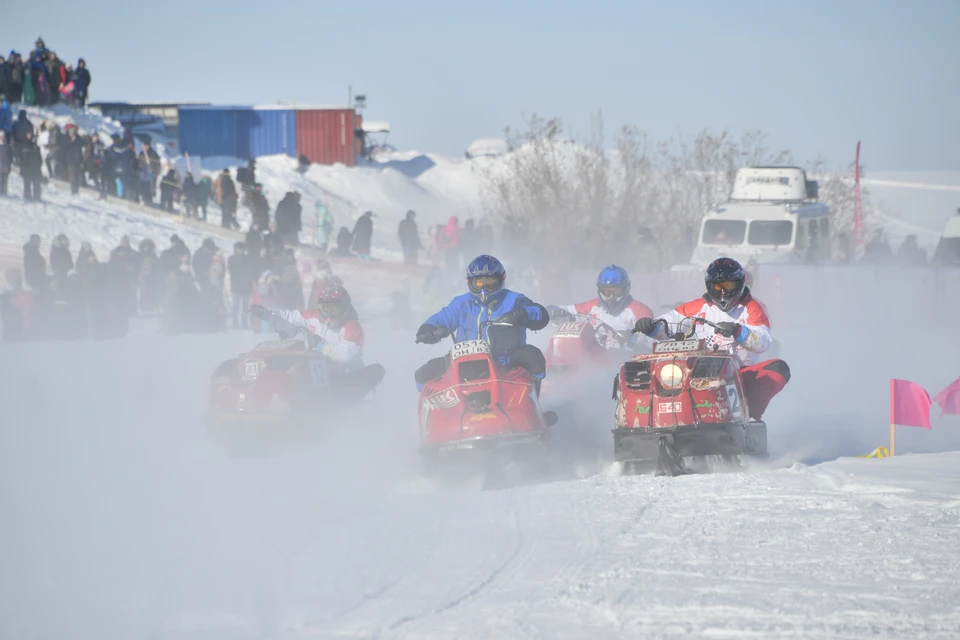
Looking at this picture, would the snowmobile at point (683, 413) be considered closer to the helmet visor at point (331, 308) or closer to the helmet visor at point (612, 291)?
the helmet visor at point (612, 291)

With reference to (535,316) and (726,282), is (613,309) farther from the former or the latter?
(726,282)

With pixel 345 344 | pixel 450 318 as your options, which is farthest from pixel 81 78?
pixel 450 318

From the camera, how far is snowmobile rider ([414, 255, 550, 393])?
34.4ft

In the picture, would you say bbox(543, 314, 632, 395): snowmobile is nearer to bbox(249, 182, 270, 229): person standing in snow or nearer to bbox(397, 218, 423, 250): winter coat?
bbox(249, 182, 270, 229): person standing in snow

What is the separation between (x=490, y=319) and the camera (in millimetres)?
10844

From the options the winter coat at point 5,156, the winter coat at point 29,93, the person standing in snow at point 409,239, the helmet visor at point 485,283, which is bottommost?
the helmet visor at point 485,283

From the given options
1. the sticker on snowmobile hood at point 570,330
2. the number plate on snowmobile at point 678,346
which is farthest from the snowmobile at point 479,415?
the sticker on snowmobile hood at point 570,330

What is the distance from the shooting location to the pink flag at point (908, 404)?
1107 cm

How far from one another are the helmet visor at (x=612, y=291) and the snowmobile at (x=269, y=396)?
292cm

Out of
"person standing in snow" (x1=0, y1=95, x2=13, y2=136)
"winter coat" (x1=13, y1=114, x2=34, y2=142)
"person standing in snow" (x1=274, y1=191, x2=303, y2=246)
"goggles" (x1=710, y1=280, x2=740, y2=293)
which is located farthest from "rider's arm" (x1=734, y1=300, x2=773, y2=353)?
"person standing in snow" (x1=274, y1=191, x2=303, y2=246)

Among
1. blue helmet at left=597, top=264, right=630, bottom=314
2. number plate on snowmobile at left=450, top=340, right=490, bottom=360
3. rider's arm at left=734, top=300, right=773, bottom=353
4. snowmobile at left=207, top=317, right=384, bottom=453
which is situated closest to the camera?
rider's arm at left=734, top=300, right=773, bottom=353

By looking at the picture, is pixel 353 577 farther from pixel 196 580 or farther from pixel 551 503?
pixel 551 503

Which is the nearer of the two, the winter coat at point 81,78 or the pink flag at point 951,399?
the pink flag at point 951,399

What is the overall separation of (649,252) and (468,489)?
1764cm
